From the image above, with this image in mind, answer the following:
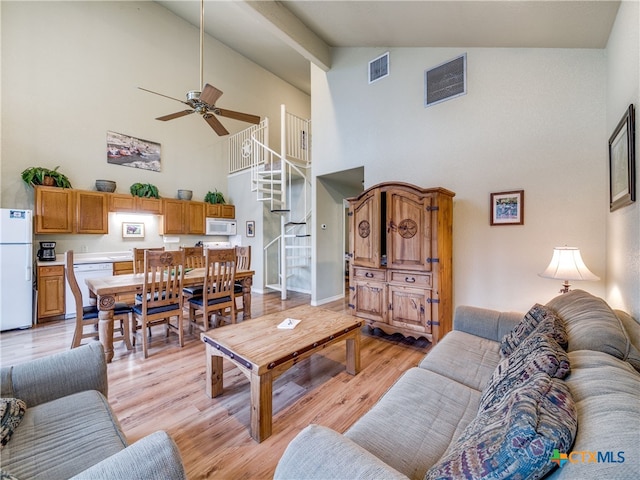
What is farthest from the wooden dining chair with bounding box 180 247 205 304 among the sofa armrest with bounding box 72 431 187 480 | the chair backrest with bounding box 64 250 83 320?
the sofa armrest with bounding box 72 431 187 480

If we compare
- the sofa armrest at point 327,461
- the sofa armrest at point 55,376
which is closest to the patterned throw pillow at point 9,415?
the sofa armrest at point 55,376

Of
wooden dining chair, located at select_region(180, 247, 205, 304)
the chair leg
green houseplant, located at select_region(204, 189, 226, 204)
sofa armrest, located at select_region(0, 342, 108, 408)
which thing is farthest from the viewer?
green houseplant, located at select_region(204, 189, 226, 204)

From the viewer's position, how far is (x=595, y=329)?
1244 millimetres

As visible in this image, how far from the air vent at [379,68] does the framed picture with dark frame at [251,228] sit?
392cm

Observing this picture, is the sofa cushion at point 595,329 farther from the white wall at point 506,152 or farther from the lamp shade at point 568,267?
the white wall at point 506,152

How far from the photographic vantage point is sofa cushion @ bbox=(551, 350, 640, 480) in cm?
54

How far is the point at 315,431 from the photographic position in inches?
35.6

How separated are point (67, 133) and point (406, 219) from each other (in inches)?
237

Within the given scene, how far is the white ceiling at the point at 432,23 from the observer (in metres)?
2.19

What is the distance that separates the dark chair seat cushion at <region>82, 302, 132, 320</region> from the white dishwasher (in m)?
1.62

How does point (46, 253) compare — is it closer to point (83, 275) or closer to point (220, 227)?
point (83, 275)

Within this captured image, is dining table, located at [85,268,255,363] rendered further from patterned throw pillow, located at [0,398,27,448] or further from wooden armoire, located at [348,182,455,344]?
wooden armoire, located at [348,182,455,344]

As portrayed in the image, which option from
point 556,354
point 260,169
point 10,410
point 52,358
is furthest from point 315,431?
point 260,169

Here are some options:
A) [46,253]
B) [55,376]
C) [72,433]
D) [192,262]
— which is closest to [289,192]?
[192,262]
